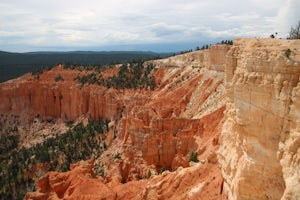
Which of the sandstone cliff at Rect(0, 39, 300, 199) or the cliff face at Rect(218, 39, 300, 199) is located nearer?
the cliff face at Rect(218, 39, 300, 199)

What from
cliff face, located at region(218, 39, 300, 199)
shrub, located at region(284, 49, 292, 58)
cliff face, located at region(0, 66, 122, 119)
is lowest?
cliff face, located at region(0, 66, 122, 119)

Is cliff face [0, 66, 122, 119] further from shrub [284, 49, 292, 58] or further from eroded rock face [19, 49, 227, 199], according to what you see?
shrub [284, 49, 292, 58]

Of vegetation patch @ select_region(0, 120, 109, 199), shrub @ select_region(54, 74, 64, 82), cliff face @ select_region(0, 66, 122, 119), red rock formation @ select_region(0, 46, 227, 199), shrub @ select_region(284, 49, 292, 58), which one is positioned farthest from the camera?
shrub @ select_region(54, 74, 64, 82)

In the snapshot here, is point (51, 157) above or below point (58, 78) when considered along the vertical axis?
below

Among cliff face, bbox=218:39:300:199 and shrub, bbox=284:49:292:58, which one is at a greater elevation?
shrub, bbox=284:49:292:58

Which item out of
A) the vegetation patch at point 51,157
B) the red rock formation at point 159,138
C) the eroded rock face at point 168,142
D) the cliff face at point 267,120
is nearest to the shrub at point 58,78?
the red rock formation at point 159,138

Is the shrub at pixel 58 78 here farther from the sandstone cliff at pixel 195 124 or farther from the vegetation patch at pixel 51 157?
the vegetation patch at pixel 51 157

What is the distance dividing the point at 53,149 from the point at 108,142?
480 inches

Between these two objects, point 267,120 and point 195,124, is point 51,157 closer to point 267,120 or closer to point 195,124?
point 195,124

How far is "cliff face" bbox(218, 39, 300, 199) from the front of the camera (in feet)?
32.7

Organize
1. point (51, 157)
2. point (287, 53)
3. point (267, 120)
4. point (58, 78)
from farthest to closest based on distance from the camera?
point (58, 78) < point (51, 157) < point (267, 120) < point (287, 53)

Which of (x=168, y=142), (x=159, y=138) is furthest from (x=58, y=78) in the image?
(x=168, y=142)

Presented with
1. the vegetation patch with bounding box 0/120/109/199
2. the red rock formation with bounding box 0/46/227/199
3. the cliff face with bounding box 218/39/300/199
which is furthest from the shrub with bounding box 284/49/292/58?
the vegetation patch with bounding box 0/120/109/199

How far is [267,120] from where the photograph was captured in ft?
36.0
